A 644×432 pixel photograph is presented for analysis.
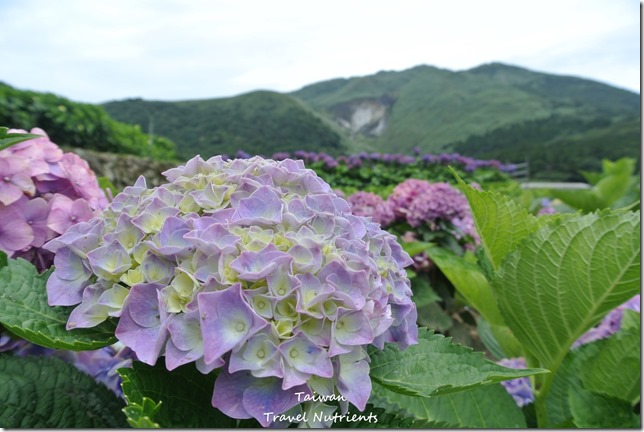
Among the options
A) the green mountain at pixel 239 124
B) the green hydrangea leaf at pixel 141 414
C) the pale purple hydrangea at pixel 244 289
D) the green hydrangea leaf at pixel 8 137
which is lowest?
the green mountain at pixel 239 124

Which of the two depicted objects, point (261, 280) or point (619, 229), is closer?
point (261, 280)

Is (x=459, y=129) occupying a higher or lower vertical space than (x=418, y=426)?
lower

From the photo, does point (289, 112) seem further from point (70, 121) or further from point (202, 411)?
point (202, 411)

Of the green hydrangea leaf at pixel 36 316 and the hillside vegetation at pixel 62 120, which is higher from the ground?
the green hydrangea leaf at pixel 36 316

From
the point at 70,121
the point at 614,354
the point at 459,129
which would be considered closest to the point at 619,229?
the point at 614,354

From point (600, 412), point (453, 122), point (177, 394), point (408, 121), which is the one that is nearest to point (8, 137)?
point (177, 394)

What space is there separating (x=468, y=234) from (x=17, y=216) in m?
2.04

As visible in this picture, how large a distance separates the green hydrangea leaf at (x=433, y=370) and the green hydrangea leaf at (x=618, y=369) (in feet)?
1.56

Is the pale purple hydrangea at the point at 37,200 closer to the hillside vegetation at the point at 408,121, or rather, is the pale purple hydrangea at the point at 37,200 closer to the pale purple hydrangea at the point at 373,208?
the pale purple hydrangea at the point at 373,208

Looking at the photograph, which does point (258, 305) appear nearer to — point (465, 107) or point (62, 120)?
point (62, 120)

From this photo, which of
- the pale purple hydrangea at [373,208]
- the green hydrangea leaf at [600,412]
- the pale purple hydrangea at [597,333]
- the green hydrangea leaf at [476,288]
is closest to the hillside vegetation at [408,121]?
the pale purple hydrangea at [373,208]

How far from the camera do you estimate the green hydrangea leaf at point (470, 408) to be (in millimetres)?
897

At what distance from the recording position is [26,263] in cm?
70

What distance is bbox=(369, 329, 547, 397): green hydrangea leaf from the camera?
1.94ft
